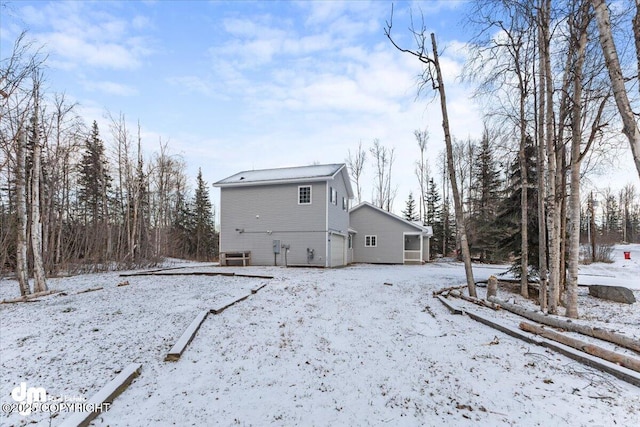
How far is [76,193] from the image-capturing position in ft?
62.3

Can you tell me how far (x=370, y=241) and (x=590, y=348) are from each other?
17.9 meters

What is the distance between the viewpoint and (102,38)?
Answer: 8812 millimetres

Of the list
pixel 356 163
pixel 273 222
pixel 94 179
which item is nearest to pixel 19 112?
pixel 273 222

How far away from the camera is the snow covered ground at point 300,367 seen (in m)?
3.01

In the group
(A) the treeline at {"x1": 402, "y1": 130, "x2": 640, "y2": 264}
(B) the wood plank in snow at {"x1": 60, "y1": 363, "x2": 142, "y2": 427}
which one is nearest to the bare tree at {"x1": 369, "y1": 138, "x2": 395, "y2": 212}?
(A) the treeline at {"x1": 402, "y1": 130, "x2": 640, "y2": 264}

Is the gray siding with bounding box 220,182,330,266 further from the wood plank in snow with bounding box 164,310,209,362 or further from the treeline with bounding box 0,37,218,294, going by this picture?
the wood plank in snow with bounding box 164,310,209,362

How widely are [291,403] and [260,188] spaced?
13620mm

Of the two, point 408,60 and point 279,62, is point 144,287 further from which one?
point 408,60

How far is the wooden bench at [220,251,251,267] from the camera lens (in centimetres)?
1555

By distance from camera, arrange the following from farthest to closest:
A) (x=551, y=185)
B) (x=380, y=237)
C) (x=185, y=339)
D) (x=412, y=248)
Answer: (x=412, y=248) → (x=380, y=237) → (x=551, y=185) → (x=185, y=339)

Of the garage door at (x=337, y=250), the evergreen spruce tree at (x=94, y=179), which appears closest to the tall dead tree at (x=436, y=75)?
the garage door at (x=337, y=250)

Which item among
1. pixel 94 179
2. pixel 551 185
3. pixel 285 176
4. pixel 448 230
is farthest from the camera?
pixel 448 230

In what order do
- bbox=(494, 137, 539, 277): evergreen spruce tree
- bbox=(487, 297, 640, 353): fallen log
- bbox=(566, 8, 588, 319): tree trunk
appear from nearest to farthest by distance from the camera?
bbox=(487, 297, 640, 353): fallen log → bbox=(566, 8, 588, 319): tree trunk → bbox=(494, 137, 539, 277): evergreen spruce tree

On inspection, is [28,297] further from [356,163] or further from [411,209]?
[411,209]
